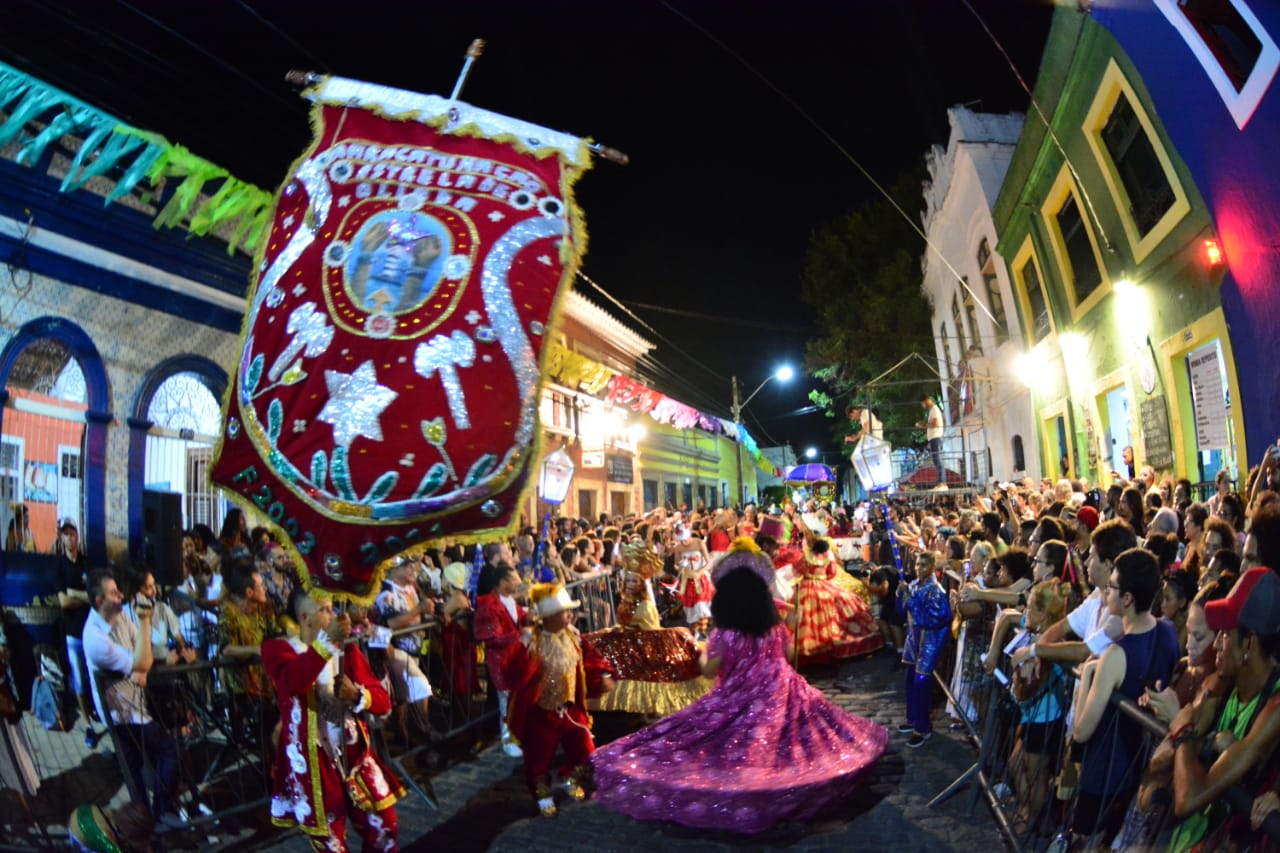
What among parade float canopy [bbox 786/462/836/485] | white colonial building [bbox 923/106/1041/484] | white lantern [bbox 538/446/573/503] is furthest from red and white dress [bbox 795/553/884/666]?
parade float canopy [bbox 786/462/836/485]

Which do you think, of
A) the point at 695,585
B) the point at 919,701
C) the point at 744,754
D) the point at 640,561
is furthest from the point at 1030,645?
the point at 695,585

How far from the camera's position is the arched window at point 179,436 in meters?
9.34

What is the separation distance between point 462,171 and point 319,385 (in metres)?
1.40

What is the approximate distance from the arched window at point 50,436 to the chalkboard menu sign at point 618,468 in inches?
716

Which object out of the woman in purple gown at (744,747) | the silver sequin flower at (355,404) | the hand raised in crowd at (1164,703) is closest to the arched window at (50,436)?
the silver sequin flower at (355,404)

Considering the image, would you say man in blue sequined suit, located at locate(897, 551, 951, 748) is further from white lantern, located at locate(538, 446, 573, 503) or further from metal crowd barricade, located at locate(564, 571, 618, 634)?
white lantern, located at locate(538, 446, 573, 503)

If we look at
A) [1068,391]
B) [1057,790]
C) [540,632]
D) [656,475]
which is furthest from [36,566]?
[656,475]

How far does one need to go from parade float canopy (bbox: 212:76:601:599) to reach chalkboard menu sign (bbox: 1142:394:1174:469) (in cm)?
915

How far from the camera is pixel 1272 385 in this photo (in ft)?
25.9

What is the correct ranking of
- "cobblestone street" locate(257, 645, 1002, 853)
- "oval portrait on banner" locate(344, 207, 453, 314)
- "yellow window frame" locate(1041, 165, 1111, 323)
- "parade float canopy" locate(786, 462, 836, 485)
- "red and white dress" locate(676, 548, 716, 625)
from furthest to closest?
"parade float canopy" locate(786, 462, 836, 485), "yellow window frame" locate(1041, 165, 1111, 323), "red and white dress" locate(676, 548, 716, 625), "cobblestone street" locate(257, 645, 1002, 853), "oval portrait on banner" locate(344, 207, 453, 314)

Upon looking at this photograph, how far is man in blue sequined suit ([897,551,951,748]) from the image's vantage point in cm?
727

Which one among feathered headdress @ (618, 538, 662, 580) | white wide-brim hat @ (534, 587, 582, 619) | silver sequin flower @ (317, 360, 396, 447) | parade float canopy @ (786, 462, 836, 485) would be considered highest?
parade float canopy @ (786, 462, 836, 485)

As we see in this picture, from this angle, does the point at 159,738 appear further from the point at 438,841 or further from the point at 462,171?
the point at 462,171

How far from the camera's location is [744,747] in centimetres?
590
